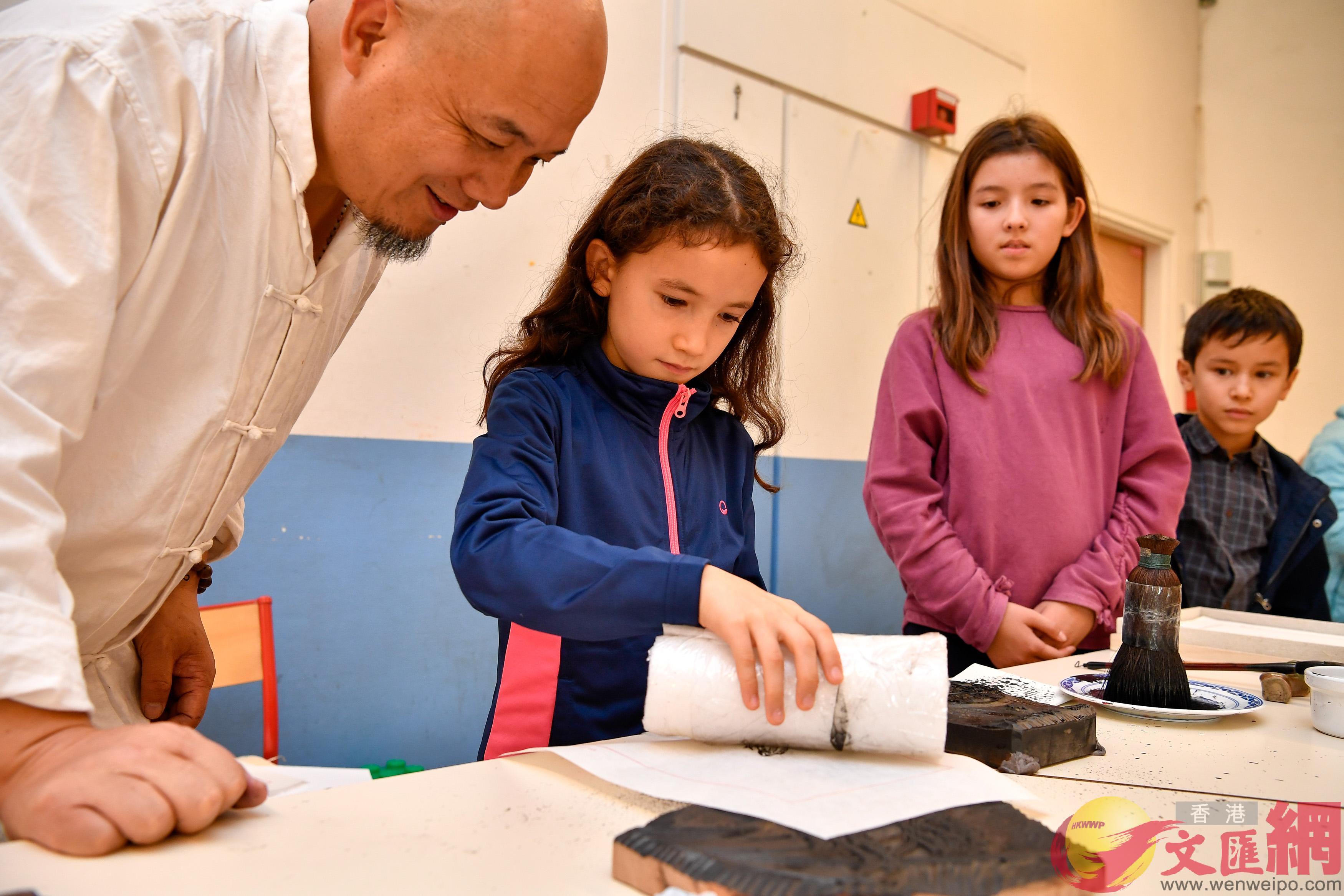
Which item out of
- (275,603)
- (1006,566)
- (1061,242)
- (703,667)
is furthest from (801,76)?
(703,667)

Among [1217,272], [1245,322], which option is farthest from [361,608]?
[1217,272]

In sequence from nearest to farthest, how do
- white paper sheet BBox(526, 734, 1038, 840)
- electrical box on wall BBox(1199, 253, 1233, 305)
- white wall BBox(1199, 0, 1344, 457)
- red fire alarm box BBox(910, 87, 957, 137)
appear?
white paper sheet BBox(526, 734, 1038, 840), red fire alarm box BBox(910, 87, 957, 137), white wall BBox(1199, 0, 1344, 457), electrical box on wall BBox(1199, 253, 1233, 305)

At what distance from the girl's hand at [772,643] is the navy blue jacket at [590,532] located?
0.04m

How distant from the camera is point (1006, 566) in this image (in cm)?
175

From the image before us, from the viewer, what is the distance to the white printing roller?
812 mm

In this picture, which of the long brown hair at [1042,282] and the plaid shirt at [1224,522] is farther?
the plaid shirt at [1224,522]

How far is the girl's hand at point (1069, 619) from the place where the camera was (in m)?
1.65

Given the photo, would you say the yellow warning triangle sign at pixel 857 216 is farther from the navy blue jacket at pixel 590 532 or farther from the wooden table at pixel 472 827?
the wooden table at pixel 472 827

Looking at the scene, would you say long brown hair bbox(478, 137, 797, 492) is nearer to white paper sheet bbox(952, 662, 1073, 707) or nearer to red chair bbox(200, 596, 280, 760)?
white paper sheet bbox(952, 662, 1073, 707)

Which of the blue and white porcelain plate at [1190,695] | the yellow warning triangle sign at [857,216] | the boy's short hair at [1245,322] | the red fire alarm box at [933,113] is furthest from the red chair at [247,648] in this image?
the red fire alarm box at [933,113]

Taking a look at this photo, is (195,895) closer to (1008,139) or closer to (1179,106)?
(1008,139)

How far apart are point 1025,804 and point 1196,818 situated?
0.16 meters

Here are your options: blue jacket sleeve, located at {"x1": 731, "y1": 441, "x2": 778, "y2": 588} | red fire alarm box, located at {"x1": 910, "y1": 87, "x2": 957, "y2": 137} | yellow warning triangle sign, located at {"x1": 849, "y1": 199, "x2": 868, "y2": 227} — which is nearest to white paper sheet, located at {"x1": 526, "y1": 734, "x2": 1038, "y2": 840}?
blue jacket sleeve, located at {"x1": 731, "y1": 441, "x2": 778, "y2": 588}

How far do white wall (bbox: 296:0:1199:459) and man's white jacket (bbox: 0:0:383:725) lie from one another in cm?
128
